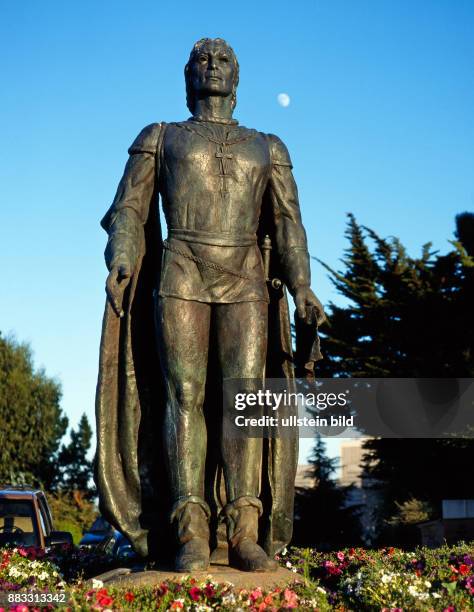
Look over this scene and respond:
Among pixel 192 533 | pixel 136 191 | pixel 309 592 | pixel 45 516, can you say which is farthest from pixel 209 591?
pixel 45 516

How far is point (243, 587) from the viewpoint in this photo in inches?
247

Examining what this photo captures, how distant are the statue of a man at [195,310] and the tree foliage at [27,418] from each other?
39.8 m

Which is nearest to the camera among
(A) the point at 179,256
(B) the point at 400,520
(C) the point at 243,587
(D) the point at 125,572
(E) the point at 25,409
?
(C) the point at 243,587

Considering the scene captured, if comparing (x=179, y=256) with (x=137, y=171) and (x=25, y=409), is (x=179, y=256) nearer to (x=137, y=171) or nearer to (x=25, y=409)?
(x=137, y=171)

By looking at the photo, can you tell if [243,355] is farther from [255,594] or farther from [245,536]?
[255,594]

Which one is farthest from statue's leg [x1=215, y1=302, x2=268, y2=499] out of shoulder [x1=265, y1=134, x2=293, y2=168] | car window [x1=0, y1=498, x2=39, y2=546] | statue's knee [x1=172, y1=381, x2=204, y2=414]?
car window [x1=0, y1=498, x2=39, y2=546]

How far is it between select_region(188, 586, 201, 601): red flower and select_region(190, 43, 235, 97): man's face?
3.68 metres

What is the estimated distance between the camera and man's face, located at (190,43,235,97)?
773 cm

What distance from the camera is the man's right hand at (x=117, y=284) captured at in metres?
7.07

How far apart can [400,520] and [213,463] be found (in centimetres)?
2024

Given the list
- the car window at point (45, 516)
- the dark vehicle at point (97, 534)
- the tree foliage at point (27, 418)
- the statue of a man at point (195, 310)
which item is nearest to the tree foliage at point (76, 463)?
the tree foliage at point (27, 418)

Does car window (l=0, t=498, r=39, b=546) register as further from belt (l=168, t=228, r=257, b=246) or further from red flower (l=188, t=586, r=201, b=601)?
red flower (l=188, t=586, r=201, b=601)

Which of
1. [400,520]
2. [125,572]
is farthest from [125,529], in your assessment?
[400,520]

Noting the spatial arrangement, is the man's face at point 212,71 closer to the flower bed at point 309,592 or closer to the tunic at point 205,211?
the tunic at point 205,211
